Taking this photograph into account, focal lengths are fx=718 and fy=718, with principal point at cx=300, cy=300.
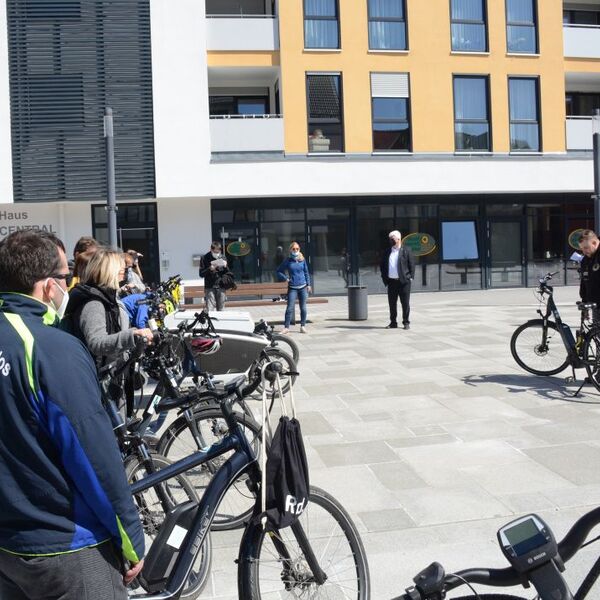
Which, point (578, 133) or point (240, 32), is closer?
point (240, 32)

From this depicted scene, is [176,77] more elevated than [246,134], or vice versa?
[176,77]

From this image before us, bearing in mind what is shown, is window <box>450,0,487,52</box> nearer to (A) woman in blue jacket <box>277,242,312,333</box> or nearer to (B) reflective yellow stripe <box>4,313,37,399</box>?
(A) woman in blue jacket <box>277,242,312,333</box>

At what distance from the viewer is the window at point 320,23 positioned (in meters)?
21.3

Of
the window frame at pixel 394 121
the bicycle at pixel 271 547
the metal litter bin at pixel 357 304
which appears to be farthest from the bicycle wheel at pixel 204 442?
the window frame at pixel 394 121

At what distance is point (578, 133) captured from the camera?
22.9 m

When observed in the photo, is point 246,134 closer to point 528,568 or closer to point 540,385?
point 540,385

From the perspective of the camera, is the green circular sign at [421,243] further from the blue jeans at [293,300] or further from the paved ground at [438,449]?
the paved ground at [438,449]

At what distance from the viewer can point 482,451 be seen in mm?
5797

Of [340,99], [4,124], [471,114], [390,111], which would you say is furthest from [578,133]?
[4,124]

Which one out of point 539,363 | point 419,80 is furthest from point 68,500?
point 419,80

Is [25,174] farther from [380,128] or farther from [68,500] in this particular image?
[68,500]

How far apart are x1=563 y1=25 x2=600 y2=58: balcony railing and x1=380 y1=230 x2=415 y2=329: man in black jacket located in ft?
44.6

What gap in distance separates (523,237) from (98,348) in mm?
21033

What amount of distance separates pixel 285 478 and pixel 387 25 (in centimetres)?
2116
